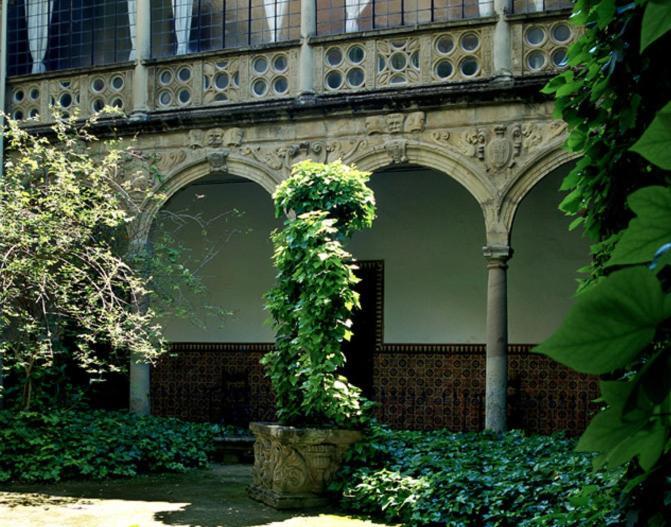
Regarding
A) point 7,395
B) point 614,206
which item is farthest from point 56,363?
point 614,206

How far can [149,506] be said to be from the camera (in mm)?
9984

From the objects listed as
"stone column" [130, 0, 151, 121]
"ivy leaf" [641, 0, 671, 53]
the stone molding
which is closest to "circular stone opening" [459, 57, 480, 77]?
the stone molding

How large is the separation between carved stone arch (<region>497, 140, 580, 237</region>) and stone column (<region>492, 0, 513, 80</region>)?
1.14 meters

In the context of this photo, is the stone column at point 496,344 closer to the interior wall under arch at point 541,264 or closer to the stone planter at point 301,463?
the interior wall under arch at point 541,264

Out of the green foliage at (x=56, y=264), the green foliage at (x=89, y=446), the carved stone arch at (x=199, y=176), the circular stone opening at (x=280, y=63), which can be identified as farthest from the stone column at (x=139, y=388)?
the circular stone opening at (x=280, y=63)

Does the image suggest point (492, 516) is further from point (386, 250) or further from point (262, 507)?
point (386, 250)

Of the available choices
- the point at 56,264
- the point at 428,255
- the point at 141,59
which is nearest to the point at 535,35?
the point at 428,255

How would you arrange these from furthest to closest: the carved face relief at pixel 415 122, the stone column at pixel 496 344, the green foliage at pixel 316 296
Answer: the carved face relief at pixel 415 122 < the stone column at pixel 496 344 < the green foliage at pixel 316 296

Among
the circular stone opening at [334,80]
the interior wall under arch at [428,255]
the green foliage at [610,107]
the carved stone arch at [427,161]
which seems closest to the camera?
the green foliage at [610,107]

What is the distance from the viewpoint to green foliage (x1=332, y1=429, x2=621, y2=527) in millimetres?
7723

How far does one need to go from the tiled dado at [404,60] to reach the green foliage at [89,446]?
536cm

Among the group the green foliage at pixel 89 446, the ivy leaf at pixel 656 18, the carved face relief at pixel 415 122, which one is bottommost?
the green foliage at pixel 89 446

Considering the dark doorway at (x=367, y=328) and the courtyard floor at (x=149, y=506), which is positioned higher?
the dark doorway at (x=367, y=328)

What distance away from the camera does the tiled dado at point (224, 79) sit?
47.7 feet
